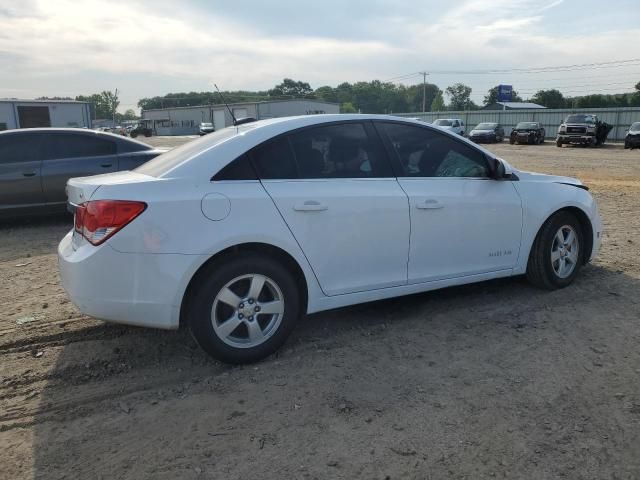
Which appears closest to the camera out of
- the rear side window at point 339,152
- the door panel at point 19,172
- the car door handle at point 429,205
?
the rear side window at point 339,152

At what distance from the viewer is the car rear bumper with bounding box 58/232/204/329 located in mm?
3236

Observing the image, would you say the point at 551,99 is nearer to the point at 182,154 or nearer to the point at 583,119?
the point at 583,119

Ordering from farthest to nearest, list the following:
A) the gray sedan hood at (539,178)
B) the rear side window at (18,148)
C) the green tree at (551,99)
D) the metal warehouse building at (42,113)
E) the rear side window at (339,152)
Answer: the green tree at (551,99), the metal warehouse building at (42,113), the rear side window at (18,148), the gray sedan hood at (539,178), the rear side window at (339,152)

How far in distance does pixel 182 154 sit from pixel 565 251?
3.51 metres

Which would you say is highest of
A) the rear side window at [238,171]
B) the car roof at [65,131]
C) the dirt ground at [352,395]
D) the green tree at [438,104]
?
the green tree at [438,104]

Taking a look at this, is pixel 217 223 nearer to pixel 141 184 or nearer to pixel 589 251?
pixel 141 184

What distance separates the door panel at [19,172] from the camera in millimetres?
7535

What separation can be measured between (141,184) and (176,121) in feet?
303

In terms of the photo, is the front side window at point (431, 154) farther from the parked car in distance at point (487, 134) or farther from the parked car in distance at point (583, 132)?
the parked car in distance at point (487, 134)

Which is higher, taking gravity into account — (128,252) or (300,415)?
(128,252)

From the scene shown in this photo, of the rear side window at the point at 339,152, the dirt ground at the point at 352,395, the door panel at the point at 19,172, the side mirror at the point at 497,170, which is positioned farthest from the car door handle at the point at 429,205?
the door panel at the point at 19,172

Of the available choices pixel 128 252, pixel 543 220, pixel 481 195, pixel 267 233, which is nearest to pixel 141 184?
pixel 128 252

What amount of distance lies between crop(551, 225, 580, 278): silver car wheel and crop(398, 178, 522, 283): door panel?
0.50 metres

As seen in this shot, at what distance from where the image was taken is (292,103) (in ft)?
231
